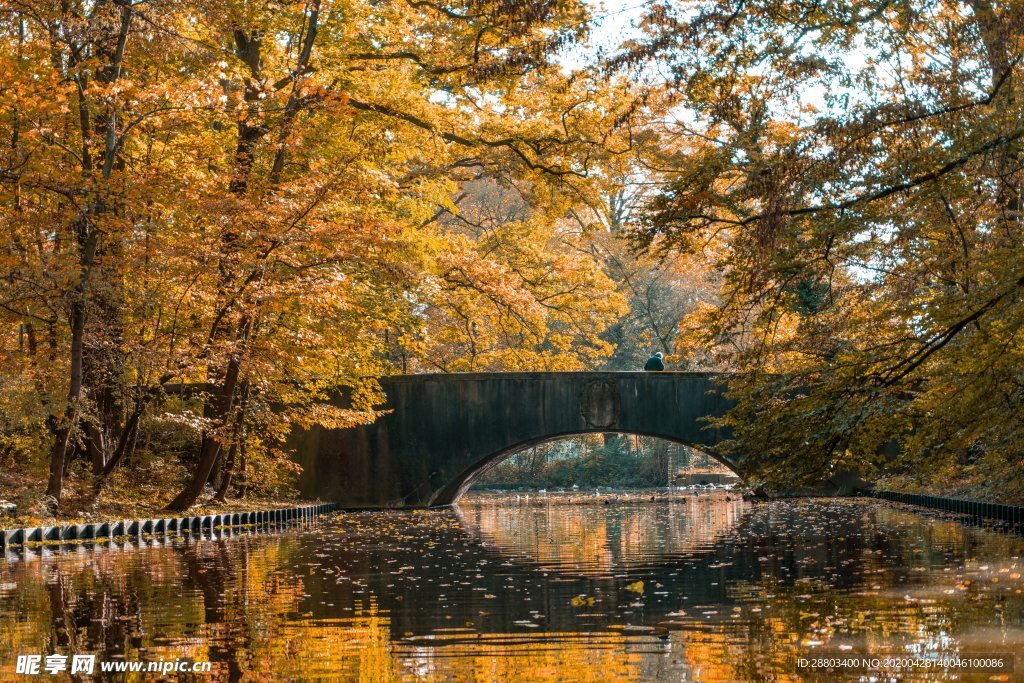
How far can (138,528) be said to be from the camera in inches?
616

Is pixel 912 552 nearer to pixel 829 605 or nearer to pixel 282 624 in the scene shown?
pixel 829 605

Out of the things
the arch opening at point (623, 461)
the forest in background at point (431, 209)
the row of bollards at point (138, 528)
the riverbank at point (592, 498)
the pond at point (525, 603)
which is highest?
the forest in background at point (431, 209)

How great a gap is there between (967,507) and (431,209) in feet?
39.3

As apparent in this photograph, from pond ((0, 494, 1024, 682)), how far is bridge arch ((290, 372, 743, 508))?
34.5ft

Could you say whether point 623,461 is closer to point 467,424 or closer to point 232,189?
point 467,424

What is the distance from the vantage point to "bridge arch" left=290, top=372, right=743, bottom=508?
2583 centimetres

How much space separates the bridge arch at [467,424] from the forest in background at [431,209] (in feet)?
3.70

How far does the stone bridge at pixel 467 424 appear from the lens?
1017 inches

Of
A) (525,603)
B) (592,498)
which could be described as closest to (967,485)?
(592,498)

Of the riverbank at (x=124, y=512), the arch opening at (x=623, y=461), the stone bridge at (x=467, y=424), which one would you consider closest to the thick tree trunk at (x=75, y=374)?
the riverbank at (x=124, y=512)

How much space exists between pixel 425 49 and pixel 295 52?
2.34 metres

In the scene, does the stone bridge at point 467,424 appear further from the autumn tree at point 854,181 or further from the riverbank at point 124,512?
the autumn tree at point 854,181

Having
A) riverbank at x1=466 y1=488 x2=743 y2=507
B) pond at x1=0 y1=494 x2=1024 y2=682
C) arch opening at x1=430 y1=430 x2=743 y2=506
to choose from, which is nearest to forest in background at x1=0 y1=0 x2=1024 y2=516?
pond at x1=0 y1=494 x2=1024 y2=682

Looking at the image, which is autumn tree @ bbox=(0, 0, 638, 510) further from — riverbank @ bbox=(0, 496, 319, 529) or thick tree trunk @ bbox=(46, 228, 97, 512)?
riverbank @ bbox=(0, 496, 319, 529)
